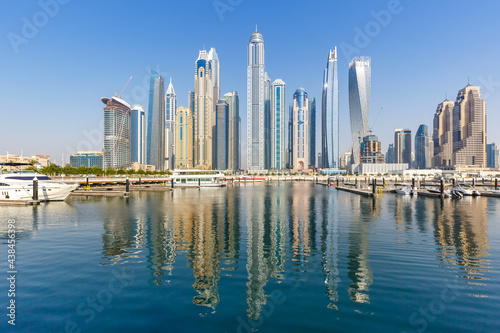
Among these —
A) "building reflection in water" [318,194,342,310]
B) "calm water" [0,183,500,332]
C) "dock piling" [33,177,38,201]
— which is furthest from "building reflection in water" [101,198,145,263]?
"dock piling" [33,177,38,201]

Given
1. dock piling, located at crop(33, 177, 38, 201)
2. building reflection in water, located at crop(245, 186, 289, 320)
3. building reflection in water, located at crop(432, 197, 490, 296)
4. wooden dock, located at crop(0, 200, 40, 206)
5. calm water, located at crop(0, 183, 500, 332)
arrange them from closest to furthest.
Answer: calm water, located at crop(0, 183, 500, 332), building reflection in water, located at crop(245, 186, 289, 320), building reflection in water, located at crop(432, 197, 490, 296), wooden dock, located at crop(0, 200, 40, 206), dock piling, located at crop(33, 177, 38, 201)

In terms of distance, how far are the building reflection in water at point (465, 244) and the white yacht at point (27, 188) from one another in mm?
68832

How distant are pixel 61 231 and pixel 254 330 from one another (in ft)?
94.9

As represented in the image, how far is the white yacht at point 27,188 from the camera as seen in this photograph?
2120 inches

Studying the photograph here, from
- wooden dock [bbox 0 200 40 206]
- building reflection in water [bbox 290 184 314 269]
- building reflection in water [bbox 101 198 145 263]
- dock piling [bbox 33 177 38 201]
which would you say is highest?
dock piling [bbox 33 177 38 201]

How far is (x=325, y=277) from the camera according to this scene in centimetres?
1766

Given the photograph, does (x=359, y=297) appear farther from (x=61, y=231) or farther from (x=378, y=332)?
(x=61, y=231)

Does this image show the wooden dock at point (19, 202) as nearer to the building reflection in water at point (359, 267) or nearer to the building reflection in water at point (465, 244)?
the building reflection in water at point (359, 267)

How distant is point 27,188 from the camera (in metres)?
54.9

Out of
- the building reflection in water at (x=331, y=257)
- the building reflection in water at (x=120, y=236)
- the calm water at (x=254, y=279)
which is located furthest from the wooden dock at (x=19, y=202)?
the building reflection in water at (x=331, y=257)

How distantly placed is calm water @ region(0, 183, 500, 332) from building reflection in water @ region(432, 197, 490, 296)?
0.47 feet

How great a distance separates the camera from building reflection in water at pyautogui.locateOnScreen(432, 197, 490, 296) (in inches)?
739

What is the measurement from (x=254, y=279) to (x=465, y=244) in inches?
851

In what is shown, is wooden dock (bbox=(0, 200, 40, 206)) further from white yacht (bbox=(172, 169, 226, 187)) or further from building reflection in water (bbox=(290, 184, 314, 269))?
white yacht (bbox=(172, 169, 226, 187))
